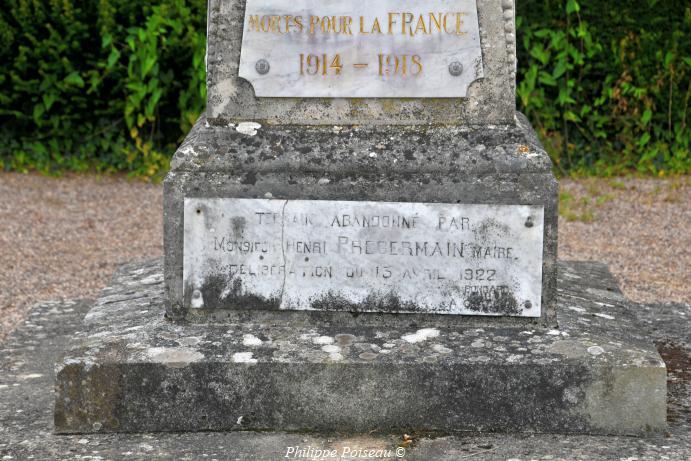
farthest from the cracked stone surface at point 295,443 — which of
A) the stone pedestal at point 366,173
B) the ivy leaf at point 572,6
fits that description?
the ivy leaf at point 572,6

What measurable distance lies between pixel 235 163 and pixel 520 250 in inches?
39.5

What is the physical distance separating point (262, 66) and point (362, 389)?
117cm

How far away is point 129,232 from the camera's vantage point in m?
7.17

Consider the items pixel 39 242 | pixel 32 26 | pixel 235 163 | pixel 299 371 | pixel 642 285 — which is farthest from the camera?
pixel 32 26

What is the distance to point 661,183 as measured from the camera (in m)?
8.05

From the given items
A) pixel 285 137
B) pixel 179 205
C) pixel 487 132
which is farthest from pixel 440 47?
pixel 179 205

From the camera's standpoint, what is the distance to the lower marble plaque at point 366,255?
363 centimetres

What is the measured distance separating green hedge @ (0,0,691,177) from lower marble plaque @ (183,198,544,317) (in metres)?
4.44

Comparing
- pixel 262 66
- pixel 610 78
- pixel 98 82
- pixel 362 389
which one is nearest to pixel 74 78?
pixel 98 82

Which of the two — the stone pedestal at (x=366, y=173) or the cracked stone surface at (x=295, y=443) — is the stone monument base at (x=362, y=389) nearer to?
the cracked stone surface at (x=295, y=443)

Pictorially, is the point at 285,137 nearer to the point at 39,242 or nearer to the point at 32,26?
the point at 39,242

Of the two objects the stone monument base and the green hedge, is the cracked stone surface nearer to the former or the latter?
the stone monument base

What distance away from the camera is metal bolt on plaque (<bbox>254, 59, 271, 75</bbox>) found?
375 centimetres

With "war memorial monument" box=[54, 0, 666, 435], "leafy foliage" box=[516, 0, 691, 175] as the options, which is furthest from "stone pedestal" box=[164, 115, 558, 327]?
"leafy foliage" box=[516, 0, 691, 175]
